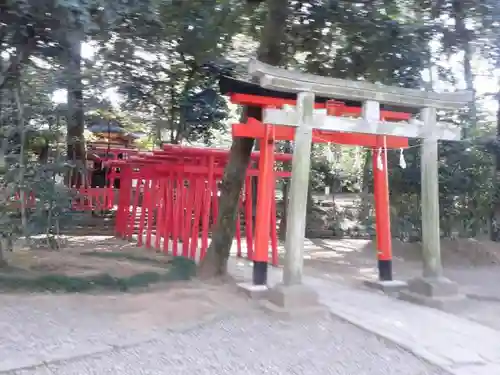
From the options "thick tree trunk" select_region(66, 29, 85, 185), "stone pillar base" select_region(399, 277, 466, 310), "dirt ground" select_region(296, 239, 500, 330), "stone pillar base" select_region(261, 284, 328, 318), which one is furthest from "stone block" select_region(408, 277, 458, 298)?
"thick tree trunk" select_region(66, 29, 85, 185)

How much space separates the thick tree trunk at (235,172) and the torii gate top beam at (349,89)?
1.77 m

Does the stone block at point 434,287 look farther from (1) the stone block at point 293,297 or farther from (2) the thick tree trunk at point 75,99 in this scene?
(2) the thick tree trunk at point 75,99

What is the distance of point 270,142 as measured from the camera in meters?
7.61

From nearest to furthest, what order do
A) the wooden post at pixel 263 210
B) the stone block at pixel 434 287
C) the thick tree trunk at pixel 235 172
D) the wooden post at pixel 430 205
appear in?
the wooden post at pixel 263 210, the stone block at pixel 434 287, the wooden post at pixel 430 205, the thick tree trunk at pixel 235 172

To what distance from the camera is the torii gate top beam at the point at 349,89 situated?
6738 mm

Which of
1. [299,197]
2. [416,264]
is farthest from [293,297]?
[416,264]

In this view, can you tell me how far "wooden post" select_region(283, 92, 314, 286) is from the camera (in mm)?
6832

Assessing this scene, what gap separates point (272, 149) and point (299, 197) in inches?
38.9

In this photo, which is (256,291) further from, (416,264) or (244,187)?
(416,264)

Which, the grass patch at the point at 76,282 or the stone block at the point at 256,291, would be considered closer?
the stone block at the point at 256,291

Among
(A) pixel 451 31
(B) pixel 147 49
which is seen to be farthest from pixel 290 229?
(B) pixel 147 49

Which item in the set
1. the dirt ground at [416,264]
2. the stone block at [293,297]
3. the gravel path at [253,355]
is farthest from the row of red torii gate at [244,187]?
the gravel path at [253,355]

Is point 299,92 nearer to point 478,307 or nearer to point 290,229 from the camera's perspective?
point 290,229

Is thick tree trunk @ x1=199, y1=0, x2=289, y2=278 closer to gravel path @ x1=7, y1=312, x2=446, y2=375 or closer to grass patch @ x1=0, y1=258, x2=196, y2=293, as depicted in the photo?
grass patch @ x1=0, y1=258, x2=196, y2=293
